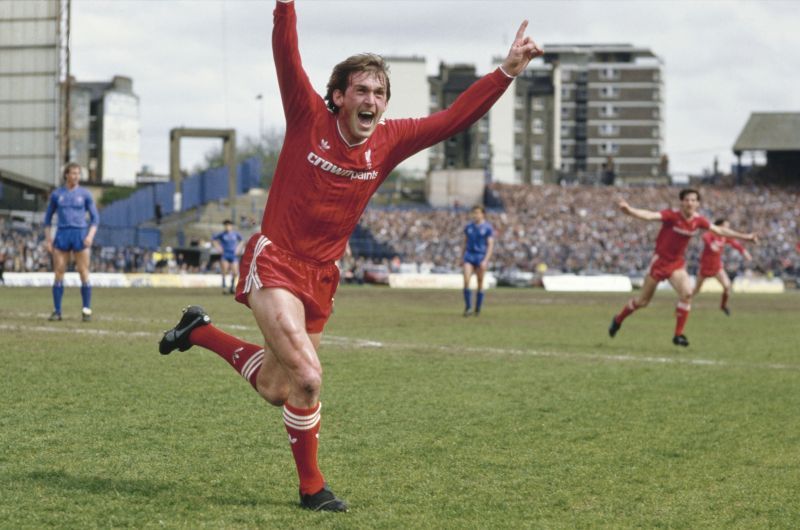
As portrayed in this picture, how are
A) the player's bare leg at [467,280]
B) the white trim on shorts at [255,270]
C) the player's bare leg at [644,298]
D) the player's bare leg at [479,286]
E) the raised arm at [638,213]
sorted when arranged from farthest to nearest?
the player's bare leg at [479,286] → the player's bare leg at [467,280] → the player's bare leg at [644,298] → the raised arm at [638,213] → the white trim on shorts at [255,270]

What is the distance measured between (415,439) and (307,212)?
7.49 feet

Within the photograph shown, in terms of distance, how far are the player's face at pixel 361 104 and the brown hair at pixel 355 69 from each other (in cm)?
2

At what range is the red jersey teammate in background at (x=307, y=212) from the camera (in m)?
5.53

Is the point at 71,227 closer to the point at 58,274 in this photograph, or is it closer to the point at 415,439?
the point at 58,274

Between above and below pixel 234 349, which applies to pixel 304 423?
below

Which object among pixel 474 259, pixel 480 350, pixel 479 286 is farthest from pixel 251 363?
pixel 474 259

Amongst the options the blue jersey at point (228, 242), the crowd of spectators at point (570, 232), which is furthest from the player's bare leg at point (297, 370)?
the crowd of spectators at point (570, 232)

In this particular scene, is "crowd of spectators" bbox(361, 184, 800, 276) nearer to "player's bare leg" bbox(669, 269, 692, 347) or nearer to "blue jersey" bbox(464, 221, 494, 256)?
"blue jersey" bbox(464, 221, 494, 256)

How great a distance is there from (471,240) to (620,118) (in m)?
127

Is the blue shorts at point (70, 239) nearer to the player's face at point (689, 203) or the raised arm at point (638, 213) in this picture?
the raised arm at point (638, 213)

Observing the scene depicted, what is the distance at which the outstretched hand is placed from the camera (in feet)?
19.9

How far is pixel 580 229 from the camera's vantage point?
218ft

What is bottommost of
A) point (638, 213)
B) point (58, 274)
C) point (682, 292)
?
point (682, 292)

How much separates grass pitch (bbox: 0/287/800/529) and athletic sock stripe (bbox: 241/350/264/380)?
0.56 m
